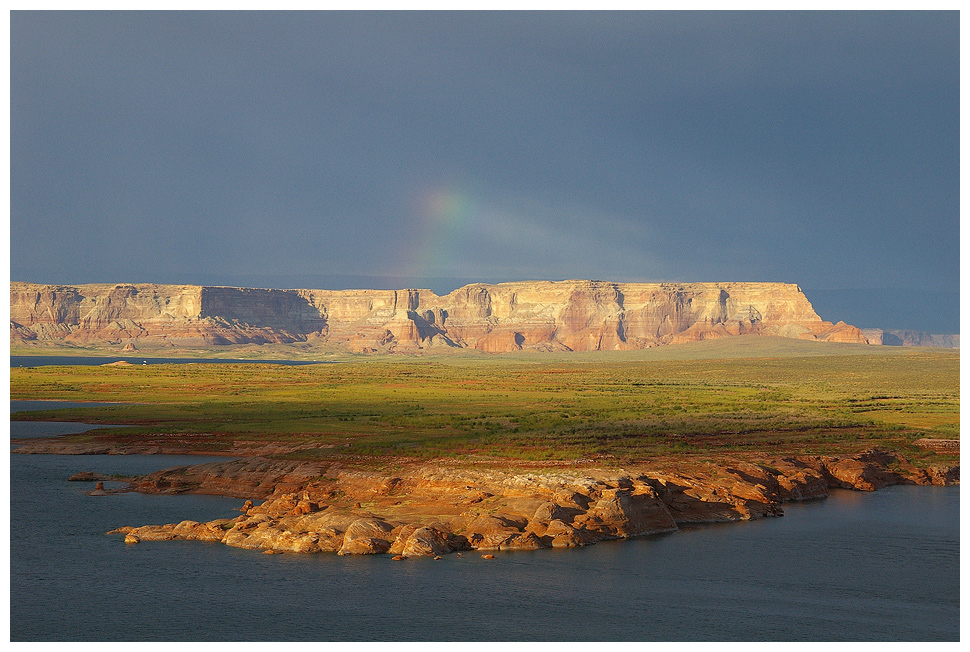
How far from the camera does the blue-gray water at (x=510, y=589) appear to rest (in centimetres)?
3266

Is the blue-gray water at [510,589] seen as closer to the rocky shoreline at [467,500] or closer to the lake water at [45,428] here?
the rocky shoreline at [467,500]

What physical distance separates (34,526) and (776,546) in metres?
33.7

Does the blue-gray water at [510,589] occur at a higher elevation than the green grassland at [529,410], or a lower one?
lower

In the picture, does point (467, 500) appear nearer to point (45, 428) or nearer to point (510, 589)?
point (510, 589)

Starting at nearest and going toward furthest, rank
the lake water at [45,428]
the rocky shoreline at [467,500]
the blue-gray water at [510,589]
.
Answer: the blue-gray water at [510,589], the rocky shoreline at [467,500], the lake water at [45,428]

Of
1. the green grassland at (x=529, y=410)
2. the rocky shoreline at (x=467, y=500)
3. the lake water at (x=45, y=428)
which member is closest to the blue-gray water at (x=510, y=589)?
the rocky shoreline at (x=467, y=500)

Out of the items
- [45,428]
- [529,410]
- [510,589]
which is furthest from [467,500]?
[45,428]

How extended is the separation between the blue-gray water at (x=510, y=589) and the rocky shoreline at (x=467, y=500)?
3.97ft

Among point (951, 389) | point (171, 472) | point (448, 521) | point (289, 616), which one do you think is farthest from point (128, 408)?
point (951, 389)

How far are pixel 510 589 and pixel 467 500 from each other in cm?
1085

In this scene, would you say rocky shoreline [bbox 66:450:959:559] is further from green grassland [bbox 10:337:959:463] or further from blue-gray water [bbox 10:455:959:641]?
green grassland [bbox 10:337:959:463]

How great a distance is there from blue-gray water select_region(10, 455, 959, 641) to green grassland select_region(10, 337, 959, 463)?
65.6ft

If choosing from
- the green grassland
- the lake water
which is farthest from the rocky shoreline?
the lake water

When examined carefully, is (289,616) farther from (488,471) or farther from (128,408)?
(128,408)
